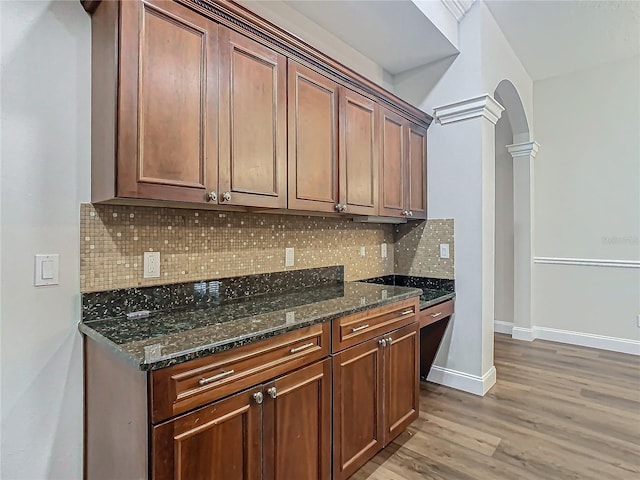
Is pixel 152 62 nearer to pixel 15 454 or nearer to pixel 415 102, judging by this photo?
pixel 15 454

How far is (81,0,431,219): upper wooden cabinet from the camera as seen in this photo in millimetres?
1328

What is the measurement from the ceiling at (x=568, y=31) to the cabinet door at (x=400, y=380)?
106 inches

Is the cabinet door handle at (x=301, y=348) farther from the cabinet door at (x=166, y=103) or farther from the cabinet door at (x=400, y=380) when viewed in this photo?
the cabinet door at (x=166, y=103)

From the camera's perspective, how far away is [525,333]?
164 inches

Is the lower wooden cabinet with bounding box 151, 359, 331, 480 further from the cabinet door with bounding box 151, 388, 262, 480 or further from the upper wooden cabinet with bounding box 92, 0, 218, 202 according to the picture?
the upper wooden cabinet with bounding box 92, 0, 218, 202

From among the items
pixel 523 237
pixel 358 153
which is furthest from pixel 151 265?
pixel 523 237

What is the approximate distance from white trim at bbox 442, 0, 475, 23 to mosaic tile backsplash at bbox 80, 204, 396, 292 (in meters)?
1.82

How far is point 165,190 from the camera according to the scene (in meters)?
1.41

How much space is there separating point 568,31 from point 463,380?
316cm

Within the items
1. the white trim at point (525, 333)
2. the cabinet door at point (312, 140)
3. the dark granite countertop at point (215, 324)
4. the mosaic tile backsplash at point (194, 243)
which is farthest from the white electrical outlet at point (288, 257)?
the white trim at point (525, 333)

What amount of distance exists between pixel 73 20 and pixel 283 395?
1789 mm

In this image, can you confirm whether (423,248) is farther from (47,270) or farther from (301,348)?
(47,270)

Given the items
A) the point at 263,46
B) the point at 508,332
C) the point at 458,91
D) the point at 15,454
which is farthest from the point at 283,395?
the point at 508,332

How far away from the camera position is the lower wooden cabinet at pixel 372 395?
169 cm
